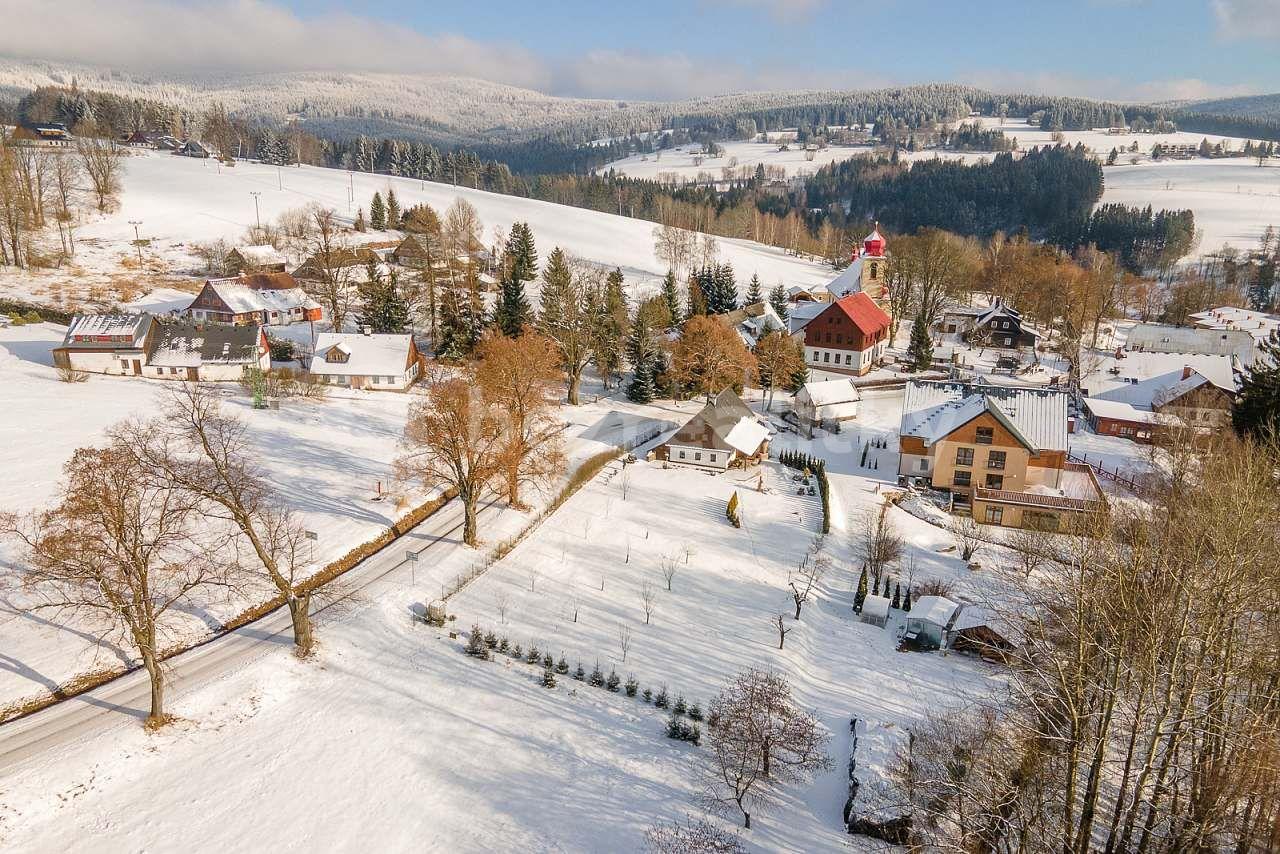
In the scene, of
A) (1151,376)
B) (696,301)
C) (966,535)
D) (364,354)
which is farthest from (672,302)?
(966,535)

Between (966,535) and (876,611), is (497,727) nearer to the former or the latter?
(876,611)

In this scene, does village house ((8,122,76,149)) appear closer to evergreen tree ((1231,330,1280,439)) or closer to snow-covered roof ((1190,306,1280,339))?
evergreen tree ((1231,330,1280,439))

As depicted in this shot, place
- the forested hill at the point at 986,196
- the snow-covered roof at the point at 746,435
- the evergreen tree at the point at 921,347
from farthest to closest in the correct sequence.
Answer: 1. the forested hill at the point at 986,196
2. the evergreen tree at the point at 921,347
3. the snow-covered roof at the point at 746,435

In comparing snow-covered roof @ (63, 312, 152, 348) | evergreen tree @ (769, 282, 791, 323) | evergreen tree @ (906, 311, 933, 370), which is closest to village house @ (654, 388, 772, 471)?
evergreen tree @ (906, 311, 933, 370)

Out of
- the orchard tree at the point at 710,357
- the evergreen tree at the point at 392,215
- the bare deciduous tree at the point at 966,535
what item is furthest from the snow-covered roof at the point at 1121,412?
the evergreen tree at the point at 392,215

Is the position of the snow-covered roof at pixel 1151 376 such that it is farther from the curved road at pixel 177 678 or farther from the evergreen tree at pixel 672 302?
the curved road at pixel 177 678

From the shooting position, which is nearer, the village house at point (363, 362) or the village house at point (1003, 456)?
the village house at point (1003, 456)
